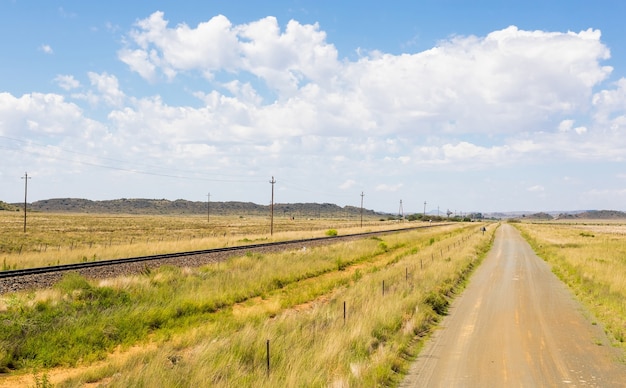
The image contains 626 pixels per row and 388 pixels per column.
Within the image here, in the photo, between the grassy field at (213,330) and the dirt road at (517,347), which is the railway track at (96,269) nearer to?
the grassy field at (213,330)

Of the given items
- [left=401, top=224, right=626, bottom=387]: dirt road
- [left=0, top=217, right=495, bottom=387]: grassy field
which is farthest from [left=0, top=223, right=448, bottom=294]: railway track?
[left=401, top=224, right=626, bottom=387]: dirt road

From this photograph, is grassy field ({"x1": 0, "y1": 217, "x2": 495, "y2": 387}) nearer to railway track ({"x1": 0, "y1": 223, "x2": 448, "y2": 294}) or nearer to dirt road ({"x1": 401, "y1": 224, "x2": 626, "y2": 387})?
dirt road ({"x1": 401, "y1": 224, "x2": 626, "y2": 387})

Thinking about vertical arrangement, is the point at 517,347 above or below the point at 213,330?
below

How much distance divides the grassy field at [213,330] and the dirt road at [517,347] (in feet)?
3.03

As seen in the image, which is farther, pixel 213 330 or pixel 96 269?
pixel 96 269

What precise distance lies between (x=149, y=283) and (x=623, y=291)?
904 inches

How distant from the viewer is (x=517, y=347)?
13422 millimetres

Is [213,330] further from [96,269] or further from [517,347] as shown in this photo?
[96,269]

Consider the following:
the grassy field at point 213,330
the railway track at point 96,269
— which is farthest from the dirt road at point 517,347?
the railway track at point 96,269

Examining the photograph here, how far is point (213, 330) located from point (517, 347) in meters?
9.51

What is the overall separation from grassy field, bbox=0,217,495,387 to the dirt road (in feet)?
3.03

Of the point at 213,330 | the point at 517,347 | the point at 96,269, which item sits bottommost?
the point at 517,347

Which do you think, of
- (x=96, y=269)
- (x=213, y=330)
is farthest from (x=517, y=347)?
(x=96, y=269)

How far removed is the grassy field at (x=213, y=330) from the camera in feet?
33.5
